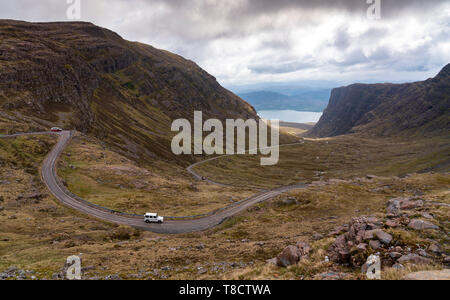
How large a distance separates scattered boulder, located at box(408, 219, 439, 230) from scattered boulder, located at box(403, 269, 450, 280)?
8.46m

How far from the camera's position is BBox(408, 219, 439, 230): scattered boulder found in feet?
65.9

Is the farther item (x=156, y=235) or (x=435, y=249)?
(x=156, y=235)

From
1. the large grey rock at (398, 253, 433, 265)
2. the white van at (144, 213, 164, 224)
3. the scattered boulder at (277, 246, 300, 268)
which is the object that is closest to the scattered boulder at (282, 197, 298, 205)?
the white van at (144, 213, 164, 224)

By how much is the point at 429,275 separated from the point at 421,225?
9988 mm

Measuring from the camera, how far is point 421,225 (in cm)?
2039

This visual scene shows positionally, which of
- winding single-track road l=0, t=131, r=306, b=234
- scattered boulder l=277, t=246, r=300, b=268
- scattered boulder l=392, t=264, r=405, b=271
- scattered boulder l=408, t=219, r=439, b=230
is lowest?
winding single-track road l=0, t=131, r=306, b=234

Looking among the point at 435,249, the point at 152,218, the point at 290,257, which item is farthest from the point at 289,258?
the point at 152,218

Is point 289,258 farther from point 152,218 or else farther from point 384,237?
point 152,218

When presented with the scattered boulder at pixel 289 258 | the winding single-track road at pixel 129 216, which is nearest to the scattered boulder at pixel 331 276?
the scattered boulder at pixel 289 258

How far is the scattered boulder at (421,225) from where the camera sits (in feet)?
65.9

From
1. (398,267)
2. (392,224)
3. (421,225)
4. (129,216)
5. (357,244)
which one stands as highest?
(421,225)

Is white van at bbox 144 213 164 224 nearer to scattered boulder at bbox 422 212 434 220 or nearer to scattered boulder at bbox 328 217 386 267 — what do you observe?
scattered boulder at bbox 328 217 386 267
